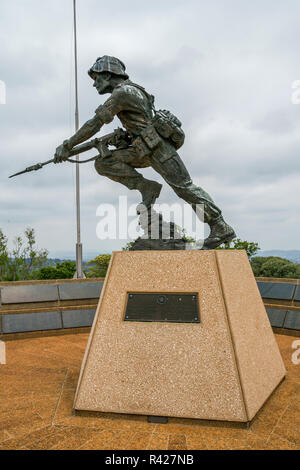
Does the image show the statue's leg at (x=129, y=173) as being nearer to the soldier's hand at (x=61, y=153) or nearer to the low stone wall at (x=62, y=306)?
the soldier's hand at (x=61, y=153)

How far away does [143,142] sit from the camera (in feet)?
13.4

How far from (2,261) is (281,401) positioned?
18.7 metres

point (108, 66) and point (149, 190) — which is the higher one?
point (108, 66)

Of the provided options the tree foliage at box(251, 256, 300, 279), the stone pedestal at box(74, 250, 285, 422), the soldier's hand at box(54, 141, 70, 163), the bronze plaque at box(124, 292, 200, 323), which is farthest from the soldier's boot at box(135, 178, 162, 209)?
the tree foliage at box(251, 256, 300, 279)

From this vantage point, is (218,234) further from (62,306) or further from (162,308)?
(62,306)

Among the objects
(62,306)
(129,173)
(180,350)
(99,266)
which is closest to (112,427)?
(180,350)

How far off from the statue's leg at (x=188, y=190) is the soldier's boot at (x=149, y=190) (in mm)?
299

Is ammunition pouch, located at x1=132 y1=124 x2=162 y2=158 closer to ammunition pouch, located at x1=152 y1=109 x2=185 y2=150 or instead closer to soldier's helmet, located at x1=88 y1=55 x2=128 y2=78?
ammunition pouch, located at x1=152 y1=109 x2=185 y2=150

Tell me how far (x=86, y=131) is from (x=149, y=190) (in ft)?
3.29

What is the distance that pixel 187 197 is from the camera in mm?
4098

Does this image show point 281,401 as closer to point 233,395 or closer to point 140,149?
point 233,395
